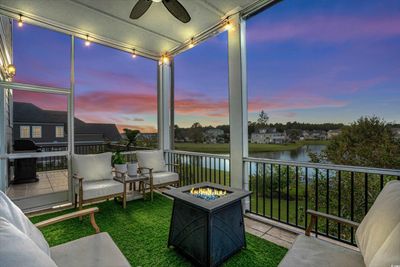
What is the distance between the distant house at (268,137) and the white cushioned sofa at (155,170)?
1.81m

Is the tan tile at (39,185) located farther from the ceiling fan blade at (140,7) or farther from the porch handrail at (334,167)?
the porch handrail at (334,167)

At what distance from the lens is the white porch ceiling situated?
10.1 feet

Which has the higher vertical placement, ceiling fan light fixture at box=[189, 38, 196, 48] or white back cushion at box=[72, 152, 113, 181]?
ceiling fan light fixture at box=[189, 38, 196, 48]

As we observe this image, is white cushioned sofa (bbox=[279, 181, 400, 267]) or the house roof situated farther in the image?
the house roof

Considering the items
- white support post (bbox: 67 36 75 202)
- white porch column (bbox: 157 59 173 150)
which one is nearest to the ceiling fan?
white support post (bbox: 67 36 75 202)

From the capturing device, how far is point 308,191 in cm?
281

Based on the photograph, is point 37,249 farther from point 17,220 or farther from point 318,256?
point 318,256

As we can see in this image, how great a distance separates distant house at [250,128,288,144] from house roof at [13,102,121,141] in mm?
2965

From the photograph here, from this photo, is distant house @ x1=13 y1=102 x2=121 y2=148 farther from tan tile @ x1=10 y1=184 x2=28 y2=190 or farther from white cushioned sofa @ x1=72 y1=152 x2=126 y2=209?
tan tile @ x1=10 y1=184 x2=28 y2=190

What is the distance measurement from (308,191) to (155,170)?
2.90m

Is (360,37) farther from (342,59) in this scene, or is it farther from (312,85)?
(312,85)

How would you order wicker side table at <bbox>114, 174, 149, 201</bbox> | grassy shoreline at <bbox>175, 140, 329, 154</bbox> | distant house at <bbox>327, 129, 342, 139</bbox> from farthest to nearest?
wicker side table at <bbox>114, 174, 149, 201</bbox>
grassy shoreline at <bbox>175, 140, 329, 154</bbox>
distant house at <bbox>327, 129, 342, 139</bbox>

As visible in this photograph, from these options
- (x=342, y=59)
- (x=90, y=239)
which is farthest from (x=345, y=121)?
(x=90, y=239)

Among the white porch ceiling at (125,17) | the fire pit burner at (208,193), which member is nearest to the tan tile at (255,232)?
the fire pit burner at (208,193)
